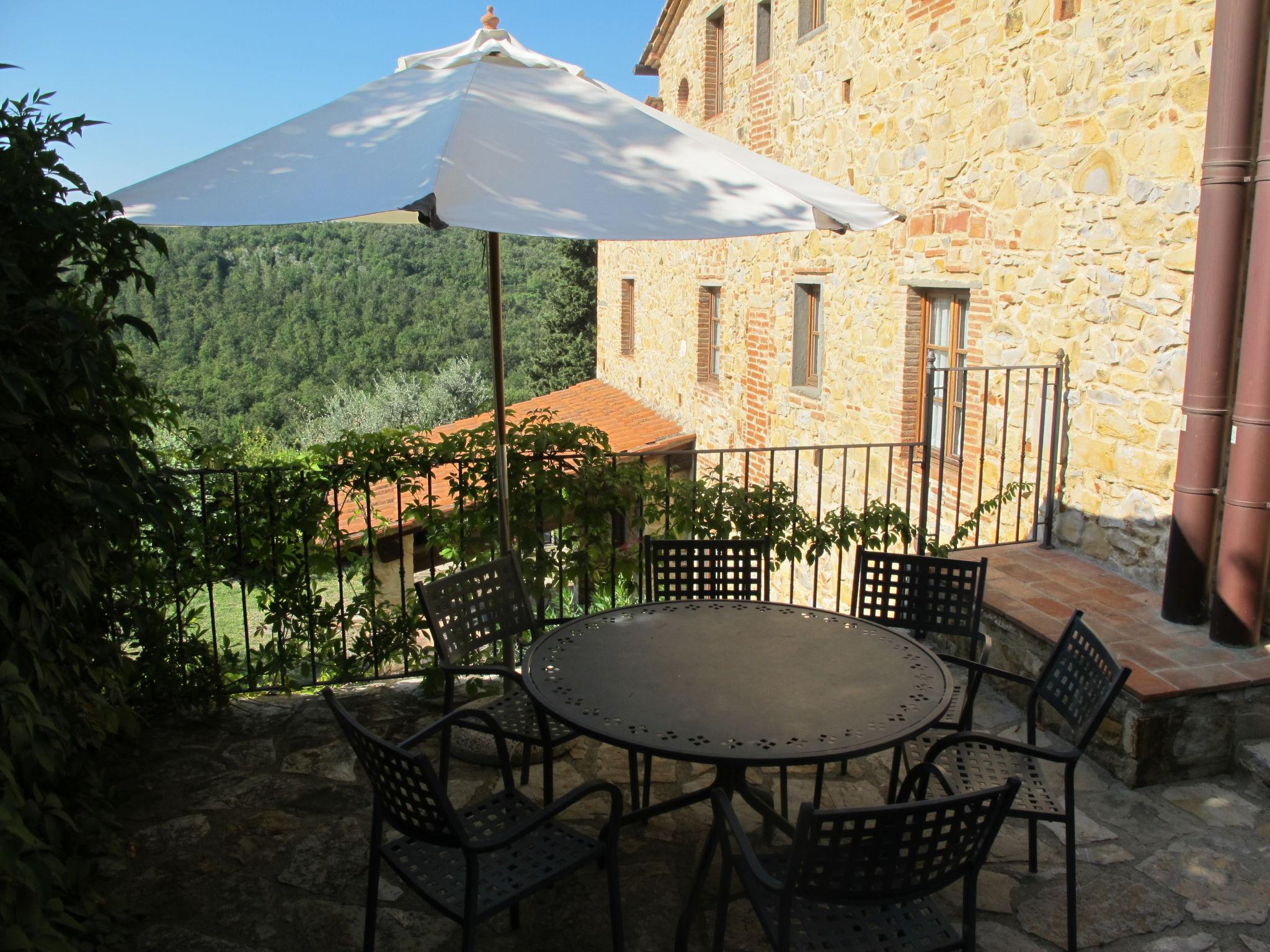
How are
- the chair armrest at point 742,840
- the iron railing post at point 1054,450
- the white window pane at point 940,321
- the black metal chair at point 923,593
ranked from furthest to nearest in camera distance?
the white window pane at point 940,321 → the iron railing post at point 1054,450 → the black metal chair at point 923,593 → the chair armrest at point 742,840

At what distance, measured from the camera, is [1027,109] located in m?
5.41

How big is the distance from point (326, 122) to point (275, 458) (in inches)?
59.1

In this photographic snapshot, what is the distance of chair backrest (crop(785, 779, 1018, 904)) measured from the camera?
169 cm

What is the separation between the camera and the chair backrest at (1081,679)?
223 centimetres

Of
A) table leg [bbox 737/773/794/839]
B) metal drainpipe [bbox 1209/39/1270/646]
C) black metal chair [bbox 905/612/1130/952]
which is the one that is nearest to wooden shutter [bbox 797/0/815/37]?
metal drainpipe [bbox 1209/39/1270/646]

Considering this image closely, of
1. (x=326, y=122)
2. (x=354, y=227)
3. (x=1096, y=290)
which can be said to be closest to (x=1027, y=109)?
(x=1096, y=290)

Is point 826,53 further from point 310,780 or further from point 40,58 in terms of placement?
point 40,58

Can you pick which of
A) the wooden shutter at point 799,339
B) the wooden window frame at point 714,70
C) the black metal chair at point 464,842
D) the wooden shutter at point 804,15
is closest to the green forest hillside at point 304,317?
the wooden window frame at point 714,70

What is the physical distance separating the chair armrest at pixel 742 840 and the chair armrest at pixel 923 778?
0.45 meters

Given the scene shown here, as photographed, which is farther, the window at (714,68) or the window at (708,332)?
the window at (708,332)

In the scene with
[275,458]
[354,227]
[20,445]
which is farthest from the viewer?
[354,227]

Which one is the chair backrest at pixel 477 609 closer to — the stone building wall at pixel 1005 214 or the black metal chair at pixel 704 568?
the black metal chair at pixel 704 568

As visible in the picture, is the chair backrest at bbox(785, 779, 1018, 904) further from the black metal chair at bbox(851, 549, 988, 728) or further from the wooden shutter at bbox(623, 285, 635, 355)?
the wooden shutter at bbox(623, 285, 635, 355)

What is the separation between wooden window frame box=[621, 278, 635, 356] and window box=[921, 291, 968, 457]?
9.23m
